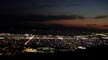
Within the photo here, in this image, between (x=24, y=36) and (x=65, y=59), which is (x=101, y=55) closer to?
(x=65, y=59)

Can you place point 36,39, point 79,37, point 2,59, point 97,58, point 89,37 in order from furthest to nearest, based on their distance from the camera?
point 36,39 < point 79,37 < point 89,37 < point 2,59 < point 97,58

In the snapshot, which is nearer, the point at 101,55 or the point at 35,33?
the point at 101,55

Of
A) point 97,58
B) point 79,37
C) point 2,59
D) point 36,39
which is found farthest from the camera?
point 36,39

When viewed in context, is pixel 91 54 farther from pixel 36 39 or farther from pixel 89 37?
pixel 36 39

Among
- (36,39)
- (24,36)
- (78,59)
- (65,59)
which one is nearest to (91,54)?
(78,59)

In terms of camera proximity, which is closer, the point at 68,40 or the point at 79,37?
the point at 79,37

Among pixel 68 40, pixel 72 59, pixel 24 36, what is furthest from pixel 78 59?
pixel 24 36

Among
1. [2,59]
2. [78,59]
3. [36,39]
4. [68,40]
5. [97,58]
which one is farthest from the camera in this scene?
[36,39]

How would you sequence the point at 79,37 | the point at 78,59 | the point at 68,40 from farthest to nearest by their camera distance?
1. the point at 68,40
2. the point at 79,37
3. the point at 78,59
